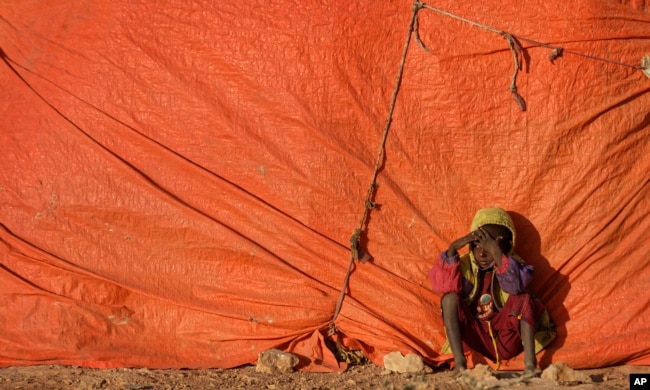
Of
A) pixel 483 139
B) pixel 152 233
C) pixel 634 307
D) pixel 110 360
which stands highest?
pixel 483 139

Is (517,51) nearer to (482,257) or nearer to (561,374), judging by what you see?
(482,257)

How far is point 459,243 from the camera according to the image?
13.3 ft

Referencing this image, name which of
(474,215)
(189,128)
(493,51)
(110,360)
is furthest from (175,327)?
(493,51)

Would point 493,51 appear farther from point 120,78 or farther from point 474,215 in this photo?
point 120,78

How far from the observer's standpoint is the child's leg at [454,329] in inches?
159

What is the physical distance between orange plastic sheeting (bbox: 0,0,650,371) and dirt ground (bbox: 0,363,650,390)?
9 centimetres

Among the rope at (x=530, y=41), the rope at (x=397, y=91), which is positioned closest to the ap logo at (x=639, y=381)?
the rope at (x=397, y=91)

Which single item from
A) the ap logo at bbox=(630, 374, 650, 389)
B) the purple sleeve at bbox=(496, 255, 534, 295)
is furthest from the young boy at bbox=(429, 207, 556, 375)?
the ap logo at bbox=(630, 374, 650, 389)

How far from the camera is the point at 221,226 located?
4301 millimetres

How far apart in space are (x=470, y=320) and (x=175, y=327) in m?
1.45

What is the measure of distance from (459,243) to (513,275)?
29 centimetres

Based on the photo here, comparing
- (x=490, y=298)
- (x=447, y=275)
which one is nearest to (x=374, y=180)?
(x=447, y=275)

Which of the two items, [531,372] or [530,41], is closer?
[531,372]

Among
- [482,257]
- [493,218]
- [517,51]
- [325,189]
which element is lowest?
[482,257]
